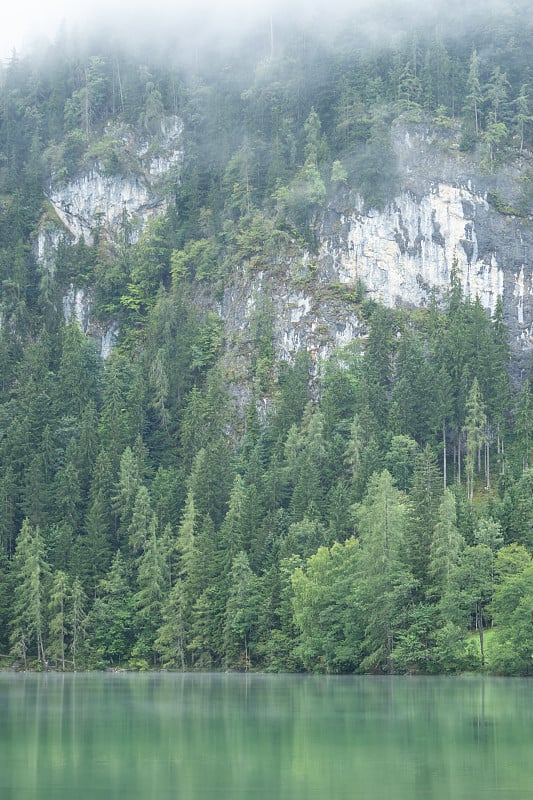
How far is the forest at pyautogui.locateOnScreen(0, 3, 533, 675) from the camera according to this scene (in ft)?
320

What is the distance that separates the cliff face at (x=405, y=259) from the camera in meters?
184

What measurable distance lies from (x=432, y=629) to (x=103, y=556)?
54261 millimetres

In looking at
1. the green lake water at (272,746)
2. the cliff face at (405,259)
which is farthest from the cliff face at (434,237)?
the green lake water at (272,746)

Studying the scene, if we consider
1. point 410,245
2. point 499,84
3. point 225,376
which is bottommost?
point 225,376

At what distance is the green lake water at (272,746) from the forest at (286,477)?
24.8m

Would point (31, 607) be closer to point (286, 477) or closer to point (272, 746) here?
point (286, 477)

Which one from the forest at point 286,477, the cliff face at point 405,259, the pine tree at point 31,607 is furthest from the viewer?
the cliff face at point 405,259

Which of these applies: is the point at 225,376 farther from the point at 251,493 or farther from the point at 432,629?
the point at 432,629

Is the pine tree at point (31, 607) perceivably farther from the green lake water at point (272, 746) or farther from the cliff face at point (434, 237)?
the cliff face at point (434, 237)

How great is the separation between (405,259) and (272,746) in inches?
5906

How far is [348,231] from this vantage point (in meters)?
191

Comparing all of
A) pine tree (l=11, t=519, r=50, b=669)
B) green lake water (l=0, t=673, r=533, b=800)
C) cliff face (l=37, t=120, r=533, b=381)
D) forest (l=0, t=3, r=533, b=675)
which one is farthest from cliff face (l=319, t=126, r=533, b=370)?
green lake water (l=0, t=673, r=533, b=800)

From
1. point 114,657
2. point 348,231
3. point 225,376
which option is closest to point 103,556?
point 114,657

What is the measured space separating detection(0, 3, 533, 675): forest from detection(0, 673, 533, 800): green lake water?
24.8 m
